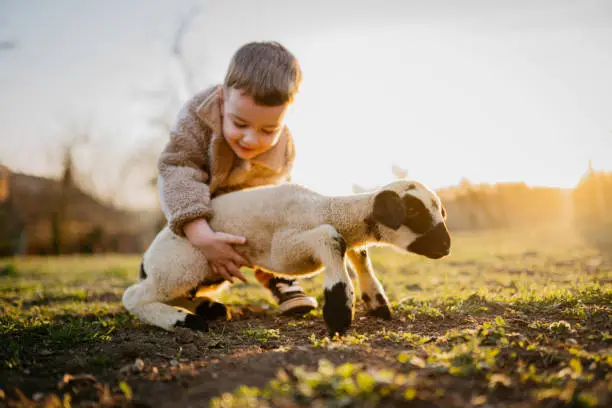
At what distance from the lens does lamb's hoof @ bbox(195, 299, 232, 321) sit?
3.99 meters

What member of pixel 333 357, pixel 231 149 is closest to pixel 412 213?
pixel 333 357

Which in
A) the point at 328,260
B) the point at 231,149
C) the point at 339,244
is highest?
the point at 231,149

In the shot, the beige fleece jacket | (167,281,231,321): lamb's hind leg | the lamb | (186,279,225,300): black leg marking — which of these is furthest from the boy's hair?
(167,281,231,321): lamb's hind leg

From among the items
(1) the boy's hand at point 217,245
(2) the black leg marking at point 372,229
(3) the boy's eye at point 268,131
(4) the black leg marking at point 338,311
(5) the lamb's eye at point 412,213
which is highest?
(3) the boy's eye at point 268,131

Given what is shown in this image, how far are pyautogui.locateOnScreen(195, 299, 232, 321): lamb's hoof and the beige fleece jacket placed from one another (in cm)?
71

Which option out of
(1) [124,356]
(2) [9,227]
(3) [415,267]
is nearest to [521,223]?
(3) [415,267]

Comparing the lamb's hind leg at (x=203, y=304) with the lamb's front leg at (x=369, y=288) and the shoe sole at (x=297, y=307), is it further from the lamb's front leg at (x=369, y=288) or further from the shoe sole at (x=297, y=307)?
the lamb's front leg at (x=369, y=288)

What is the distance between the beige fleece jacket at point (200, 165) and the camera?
3789mm

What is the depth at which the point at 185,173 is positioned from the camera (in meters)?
3.95

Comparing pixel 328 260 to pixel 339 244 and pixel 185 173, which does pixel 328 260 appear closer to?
pixel 339 244

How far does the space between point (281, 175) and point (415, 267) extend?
464 cm

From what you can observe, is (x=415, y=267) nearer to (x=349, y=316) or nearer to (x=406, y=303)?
(x=406, y=303)

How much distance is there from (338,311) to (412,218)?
913 millimetres

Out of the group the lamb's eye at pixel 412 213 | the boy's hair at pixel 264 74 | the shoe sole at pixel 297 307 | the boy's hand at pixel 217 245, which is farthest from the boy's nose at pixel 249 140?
the shoe sole at pixel 297 307
